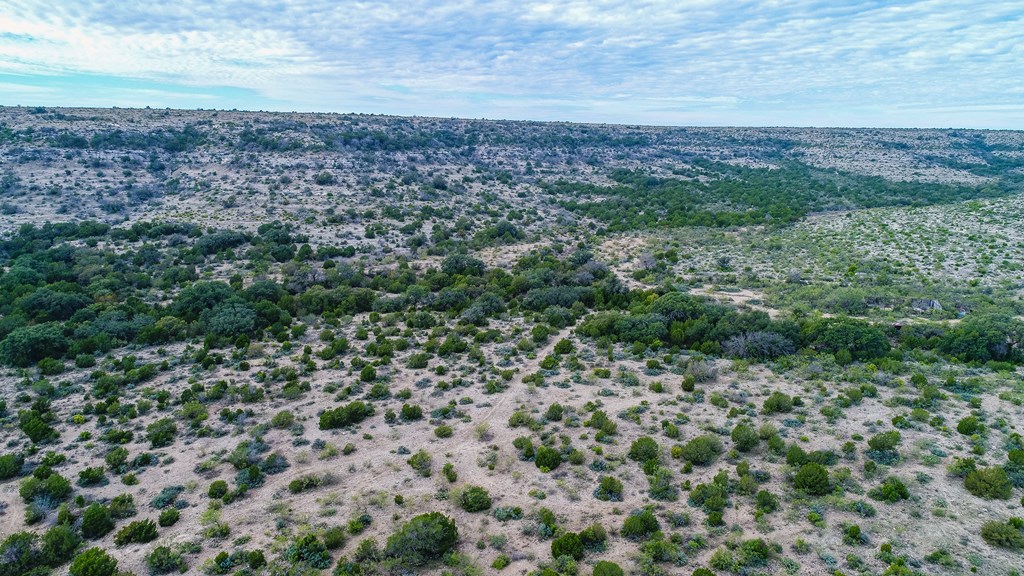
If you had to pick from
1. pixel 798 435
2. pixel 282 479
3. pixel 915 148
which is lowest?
pixel 282 479

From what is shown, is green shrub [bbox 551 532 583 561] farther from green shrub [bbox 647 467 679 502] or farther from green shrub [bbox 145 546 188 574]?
green shrub [bbox 145 546 188 574]

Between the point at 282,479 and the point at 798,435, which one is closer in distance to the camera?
the point at 282,479

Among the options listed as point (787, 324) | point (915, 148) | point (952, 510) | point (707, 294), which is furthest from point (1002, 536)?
point (915, 148)

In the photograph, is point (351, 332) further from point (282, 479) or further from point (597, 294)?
point (597, 294)

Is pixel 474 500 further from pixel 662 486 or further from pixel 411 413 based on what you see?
pixel 411 413

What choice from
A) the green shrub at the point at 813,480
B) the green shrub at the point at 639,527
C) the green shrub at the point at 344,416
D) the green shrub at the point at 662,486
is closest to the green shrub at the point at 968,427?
the green shrub at the point at 813,480

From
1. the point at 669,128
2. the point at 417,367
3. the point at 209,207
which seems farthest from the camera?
the point at 669,128

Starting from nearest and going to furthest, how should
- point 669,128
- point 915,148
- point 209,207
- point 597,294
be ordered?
point 597,294 < point 209,207 < point 915,148 < point 669,128

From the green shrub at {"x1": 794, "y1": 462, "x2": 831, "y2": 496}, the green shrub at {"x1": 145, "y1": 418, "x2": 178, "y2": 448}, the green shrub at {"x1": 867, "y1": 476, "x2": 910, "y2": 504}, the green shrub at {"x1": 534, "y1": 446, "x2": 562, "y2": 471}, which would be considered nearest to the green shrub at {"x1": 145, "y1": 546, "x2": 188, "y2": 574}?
the green shrub at {"x1": 145, "y1": 418, "x2": 178, "y2": 448}

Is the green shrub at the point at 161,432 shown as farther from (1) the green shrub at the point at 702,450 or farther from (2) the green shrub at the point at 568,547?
(1) the green shrub at the point at 702,450
